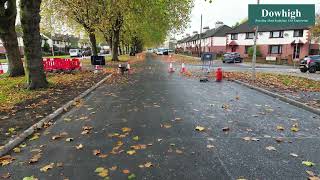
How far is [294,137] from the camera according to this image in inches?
266

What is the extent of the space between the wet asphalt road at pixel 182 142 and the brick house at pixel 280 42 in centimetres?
4584

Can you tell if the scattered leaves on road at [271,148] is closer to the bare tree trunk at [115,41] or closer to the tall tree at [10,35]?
the tall tree at [10,35]

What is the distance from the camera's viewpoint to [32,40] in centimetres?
1309

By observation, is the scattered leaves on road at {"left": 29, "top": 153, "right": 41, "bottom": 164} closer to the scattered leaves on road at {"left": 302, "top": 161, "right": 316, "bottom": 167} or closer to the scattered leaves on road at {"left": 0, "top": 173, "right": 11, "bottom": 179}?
the scattered leaves on road at {"left": 0, "top": 173, "right": 11, "bottom": 179}

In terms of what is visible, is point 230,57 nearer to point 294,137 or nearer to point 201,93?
point 201,93

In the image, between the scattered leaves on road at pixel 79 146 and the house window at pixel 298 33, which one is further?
the house window at pixel 298 33

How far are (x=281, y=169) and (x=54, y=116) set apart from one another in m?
6.15

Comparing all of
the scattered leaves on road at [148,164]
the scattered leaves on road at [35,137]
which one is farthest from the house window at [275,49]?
the scattered leaves on road at [148,164]

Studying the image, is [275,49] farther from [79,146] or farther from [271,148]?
[79,146]

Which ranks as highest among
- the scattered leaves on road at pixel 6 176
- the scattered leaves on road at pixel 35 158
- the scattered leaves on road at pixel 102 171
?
the scattered leaves on road at pixel 35 158

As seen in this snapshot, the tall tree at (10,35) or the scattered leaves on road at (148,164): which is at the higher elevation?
the tall tree at (10,35)

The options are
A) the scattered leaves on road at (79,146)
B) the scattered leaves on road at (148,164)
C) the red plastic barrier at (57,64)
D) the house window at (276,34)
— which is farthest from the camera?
the house window at (276,34)

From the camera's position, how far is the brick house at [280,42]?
5491 cm

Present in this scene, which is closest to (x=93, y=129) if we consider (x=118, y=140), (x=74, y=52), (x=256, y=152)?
(x=118, y=140)
